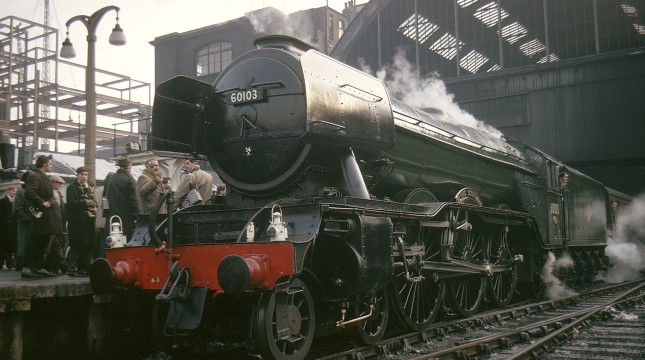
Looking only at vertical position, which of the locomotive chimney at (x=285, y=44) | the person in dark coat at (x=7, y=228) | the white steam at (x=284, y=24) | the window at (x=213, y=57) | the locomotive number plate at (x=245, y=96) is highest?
the white steam at (x=284, y=24)

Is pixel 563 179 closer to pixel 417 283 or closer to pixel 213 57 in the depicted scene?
pixel 417 283

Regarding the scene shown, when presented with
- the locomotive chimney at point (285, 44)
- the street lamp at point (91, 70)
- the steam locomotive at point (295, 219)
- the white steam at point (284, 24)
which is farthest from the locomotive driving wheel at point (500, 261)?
the white steam at point (284, 24)

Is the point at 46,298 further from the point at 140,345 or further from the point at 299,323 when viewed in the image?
the point at 299,323

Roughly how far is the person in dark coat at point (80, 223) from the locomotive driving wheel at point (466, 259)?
14.4 ft

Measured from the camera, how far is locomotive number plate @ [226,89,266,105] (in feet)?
17.8

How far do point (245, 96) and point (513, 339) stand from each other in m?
4.01

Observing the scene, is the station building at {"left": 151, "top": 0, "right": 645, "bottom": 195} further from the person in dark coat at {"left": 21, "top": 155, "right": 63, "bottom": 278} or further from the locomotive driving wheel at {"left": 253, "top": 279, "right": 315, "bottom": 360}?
the locomotive driving wheel at {"left": 253, "top": 279, "right": 315, "bottom": 360}

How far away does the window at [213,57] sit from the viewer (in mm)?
32219

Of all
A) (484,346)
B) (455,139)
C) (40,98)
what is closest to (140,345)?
(484,346)

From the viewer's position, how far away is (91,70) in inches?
328

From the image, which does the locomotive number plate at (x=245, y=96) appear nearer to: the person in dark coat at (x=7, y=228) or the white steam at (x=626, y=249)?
the person in dark coat at (x=7, y=228)

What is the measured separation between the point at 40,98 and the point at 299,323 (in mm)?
24528

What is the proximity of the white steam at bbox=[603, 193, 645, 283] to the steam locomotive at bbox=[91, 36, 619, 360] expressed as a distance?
1273cm

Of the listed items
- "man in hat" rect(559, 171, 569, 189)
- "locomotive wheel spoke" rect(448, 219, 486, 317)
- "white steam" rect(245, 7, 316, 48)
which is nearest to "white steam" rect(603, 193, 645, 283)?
"man in hat" rect(559, 171, 569, 189)
